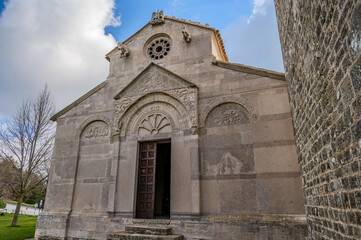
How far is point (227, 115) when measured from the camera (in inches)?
355

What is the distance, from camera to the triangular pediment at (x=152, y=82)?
10125 mm

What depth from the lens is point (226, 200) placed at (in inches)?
321

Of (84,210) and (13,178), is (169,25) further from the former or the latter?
(13,178)

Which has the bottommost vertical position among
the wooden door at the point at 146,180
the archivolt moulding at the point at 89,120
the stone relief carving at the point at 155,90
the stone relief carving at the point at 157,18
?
the wooden door at the point at 146,180

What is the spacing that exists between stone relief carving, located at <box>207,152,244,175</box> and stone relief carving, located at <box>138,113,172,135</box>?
2.33m

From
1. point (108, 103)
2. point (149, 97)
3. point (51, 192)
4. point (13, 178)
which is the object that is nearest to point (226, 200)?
point (149, 97)

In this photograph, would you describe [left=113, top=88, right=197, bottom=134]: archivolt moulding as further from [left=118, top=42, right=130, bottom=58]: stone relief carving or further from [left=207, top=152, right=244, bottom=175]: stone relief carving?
[left=118, top=42, right=130, bottom=58]: stone relief carving

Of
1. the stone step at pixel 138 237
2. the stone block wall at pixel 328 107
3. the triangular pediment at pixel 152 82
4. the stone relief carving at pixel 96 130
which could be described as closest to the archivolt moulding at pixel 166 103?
the triangular pediment at pixel 152 82

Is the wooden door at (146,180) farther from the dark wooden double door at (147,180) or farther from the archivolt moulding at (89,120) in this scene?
the archivolt moulding at (89,120)

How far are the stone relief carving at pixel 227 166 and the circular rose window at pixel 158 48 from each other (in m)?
5.38

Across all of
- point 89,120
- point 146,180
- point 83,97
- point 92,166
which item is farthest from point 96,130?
point 146,180

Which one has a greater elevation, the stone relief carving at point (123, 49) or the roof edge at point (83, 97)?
the stone relief carving at point (123, 49)

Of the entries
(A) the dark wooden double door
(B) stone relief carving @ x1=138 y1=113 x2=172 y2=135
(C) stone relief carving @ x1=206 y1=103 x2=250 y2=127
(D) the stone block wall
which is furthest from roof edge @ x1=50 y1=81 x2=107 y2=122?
(D) the stone block wall

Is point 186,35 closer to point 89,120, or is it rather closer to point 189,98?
point 189,98
